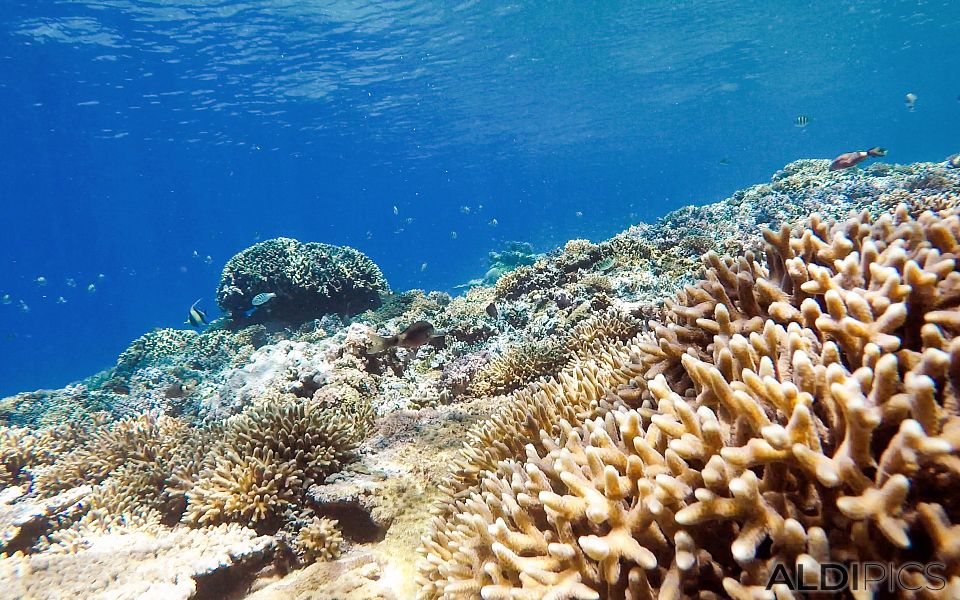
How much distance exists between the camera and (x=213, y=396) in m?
8.16

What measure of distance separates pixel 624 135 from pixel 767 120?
122 feet

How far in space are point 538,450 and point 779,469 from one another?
77.3 inches

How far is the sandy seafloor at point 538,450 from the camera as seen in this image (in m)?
1.53

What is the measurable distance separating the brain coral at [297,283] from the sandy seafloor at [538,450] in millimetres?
2986

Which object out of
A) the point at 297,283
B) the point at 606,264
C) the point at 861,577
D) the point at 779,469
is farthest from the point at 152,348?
the point at 861,577

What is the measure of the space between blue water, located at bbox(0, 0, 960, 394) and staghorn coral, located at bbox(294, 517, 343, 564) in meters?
18.0

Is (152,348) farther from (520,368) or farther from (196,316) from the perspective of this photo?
(520,368)

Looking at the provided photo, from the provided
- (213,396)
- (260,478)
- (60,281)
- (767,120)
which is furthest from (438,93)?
(60,281)

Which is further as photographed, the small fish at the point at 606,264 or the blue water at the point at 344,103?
the blue water at the point at 344,103

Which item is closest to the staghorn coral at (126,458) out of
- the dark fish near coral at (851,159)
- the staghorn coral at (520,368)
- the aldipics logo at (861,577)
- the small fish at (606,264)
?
the staghorn coral at (520,368)

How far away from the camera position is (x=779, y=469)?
162 cm

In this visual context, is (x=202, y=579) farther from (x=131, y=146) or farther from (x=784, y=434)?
(x=131, y=146)

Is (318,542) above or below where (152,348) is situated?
below

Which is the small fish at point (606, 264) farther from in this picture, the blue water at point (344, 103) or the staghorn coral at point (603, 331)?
the blue water at point (344, 103)
